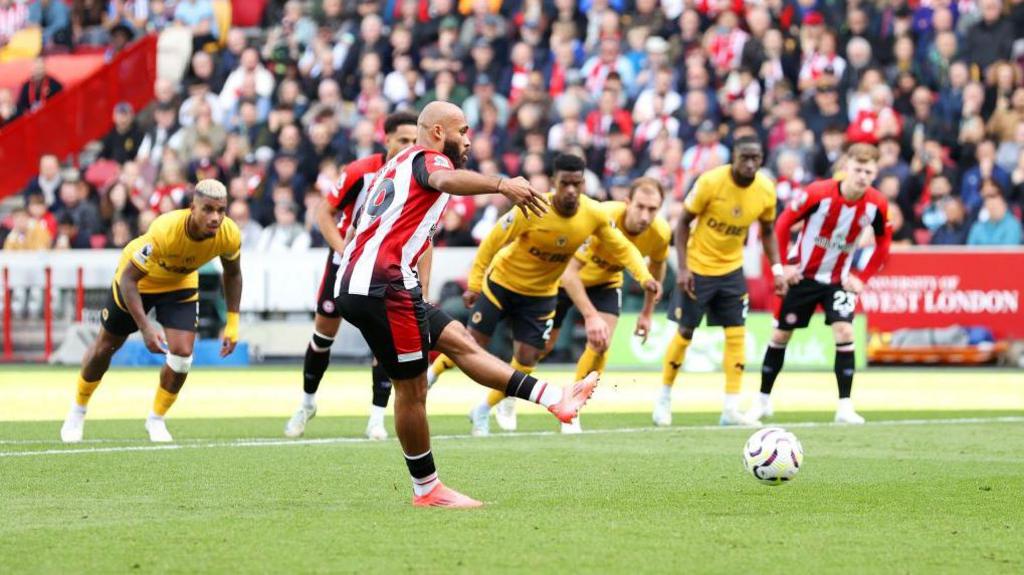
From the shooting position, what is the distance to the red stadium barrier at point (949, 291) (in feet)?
78.1

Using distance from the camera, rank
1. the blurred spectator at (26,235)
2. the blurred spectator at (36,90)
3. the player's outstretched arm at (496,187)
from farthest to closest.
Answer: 1. the blurred spectator at (36,90)
2. the blurred spectator at (26,235)
3. the player's outstretched arm at (496,187)

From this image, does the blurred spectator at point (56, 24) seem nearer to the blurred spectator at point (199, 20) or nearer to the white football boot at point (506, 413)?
the blurred spectator at point (199, 20)

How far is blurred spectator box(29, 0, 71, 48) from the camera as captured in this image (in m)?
35.7

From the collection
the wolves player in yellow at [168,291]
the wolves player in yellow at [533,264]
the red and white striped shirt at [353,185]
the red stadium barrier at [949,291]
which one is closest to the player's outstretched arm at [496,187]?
the wolves player in yellow at [168,291]

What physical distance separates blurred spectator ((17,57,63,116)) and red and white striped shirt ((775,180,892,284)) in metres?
21.1

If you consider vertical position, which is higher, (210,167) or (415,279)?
(415,279)

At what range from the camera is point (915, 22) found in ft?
86.1

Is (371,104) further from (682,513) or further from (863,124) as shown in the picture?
(682,513)

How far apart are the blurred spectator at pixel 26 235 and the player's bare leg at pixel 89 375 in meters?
16.1

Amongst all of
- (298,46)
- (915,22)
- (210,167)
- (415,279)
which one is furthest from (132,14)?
(415,279)

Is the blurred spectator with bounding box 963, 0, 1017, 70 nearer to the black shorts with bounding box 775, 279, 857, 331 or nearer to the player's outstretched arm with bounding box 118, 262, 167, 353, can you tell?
→ the black shorts with bounding box 775, 279, 857, 331

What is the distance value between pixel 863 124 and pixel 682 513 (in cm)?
1740

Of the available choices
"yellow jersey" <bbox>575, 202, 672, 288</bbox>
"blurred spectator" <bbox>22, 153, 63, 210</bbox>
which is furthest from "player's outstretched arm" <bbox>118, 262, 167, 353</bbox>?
"blurred spectator" <bbox>22, 153, 63, 210</bbox>

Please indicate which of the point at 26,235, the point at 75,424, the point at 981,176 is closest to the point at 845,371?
the point at 75,424
